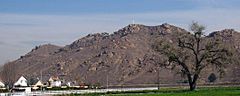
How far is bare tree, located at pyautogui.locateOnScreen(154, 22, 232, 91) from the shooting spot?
303 feet

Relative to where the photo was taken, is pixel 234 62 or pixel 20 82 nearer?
pixel 234 62

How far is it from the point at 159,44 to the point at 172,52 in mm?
3132

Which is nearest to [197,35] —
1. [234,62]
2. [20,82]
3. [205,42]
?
[205,42]

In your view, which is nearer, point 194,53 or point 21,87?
point 194,53

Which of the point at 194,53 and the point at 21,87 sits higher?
the point at 194,53

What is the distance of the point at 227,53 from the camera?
9169 cm

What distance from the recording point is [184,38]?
95.0m

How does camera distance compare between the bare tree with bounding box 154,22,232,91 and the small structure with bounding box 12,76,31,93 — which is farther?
the small structure with bounding box 12,76,31,93

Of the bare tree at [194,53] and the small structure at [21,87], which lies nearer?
the bare tree at [194,53]

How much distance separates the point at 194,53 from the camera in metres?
95.3

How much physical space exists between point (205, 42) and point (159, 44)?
8.23 metres

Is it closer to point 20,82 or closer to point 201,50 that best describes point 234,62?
point 201,50

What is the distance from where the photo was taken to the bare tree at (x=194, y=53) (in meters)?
92.4

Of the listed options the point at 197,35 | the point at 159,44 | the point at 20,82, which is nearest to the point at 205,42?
the point at 197,35
